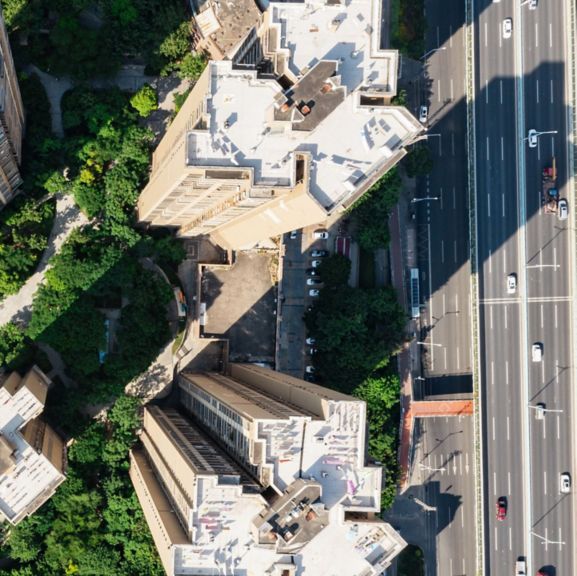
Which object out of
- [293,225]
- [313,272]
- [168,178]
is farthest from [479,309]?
[168,178]

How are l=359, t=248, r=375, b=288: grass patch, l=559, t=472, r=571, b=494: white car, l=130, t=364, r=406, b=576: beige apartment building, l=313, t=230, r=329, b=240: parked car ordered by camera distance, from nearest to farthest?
l=130, t=364, r=406, b=576: beige apartment building < l=559, t=472, r=571, b=494: white car < l=313, t=230, r=329, b=240: parked car < l=359, t=248, r=375, b=288: grass patch

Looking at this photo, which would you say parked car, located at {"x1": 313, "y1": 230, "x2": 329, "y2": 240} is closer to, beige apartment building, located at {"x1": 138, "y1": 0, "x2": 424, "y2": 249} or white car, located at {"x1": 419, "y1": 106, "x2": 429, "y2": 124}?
white car, located at {"x1": 419, "y1": 106, "x2": 429, "y2": 124}

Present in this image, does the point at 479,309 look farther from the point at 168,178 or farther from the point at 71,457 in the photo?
the point at 71,457

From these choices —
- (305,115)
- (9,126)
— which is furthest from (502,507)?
(9,126)

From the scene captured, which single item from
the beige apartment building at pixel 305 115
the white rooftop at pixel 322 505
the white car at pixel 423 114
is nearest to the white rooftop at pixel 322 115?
the beige apartment building at pixel 305 115

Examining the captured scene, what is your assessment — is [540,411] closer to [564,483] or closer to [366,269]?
[564,483]

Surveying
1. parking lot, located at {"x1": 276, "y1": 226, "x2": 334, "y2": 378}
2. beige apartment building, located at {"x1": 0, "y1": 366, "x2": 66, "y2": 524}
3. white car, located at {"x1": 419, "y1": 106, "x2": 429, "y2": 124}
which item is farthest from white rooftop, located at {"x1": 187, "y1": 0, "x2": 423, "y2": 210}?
white car, located at {"x1": 419, "y1": 106, "x2": 429, "y2": 124}
